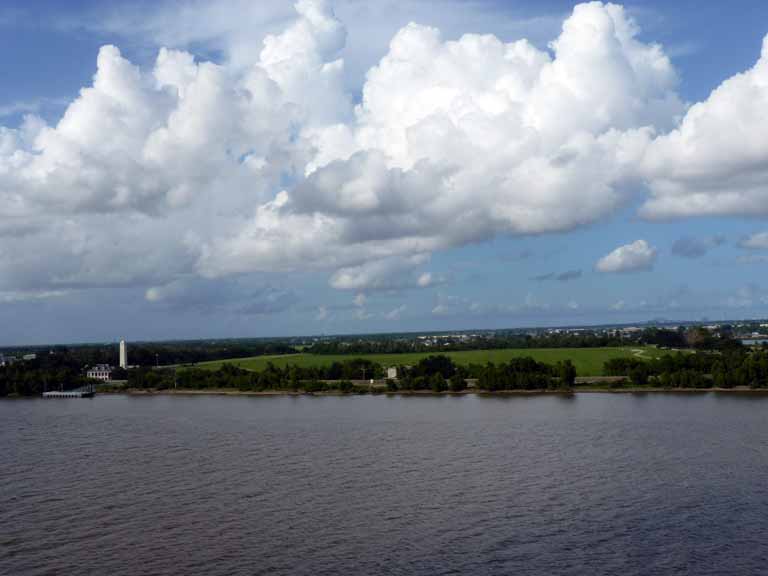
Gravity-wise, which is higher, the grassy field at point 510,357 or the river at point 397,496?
the grassy field at point 510,357

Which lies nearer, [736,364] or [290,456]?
[290,456]

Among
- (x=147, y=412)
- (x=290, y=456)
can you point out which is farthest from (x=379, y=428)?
(x=147, y=412)

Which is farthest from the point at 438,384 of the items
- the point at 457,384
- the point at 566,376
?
the point at 566,376

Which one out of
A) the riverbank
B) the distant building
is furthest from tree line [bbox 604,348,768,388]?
the distant building

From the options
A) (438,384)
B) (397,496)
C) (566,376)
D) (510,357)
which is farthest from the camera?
(510,357)

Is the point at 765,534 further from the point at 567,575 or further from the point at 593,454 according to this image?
the point at 593,454

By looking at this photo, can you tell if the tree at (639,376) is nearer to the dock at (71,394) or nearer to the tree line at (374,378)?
the tree line at (374,378)

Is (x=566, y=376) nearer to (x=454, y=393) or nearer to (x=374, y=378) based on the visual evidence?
(x=454, y=393)

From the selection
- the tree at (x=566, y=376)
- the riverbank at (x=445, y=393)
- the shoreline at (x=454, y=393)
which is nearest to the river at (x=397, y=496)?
the shoreline at (x=454, y=393)
